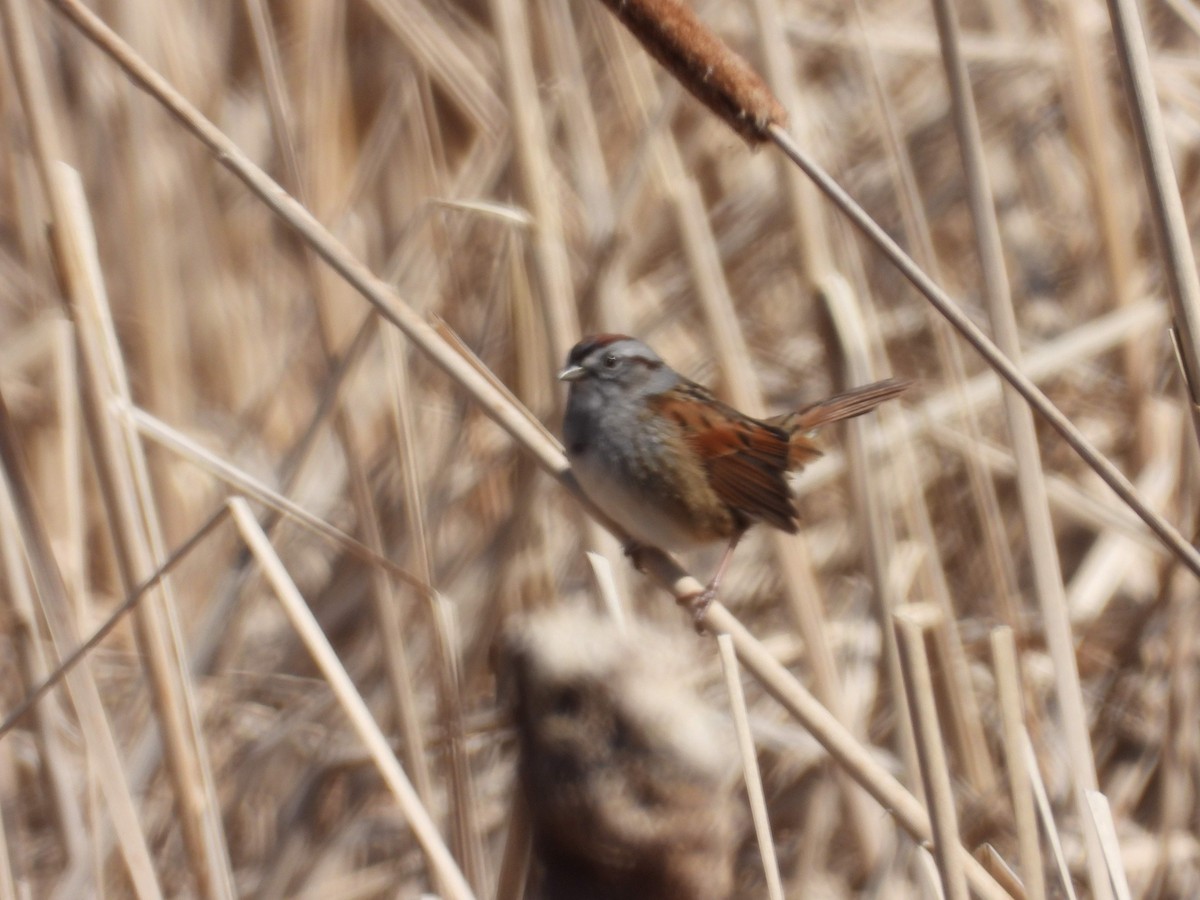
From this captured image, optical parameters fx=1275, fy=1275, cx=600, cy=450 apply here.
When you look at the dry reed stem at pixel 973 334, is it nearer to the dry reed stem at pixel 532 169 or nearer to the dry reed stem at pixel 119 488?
the dry reed stem at pixel 532 169

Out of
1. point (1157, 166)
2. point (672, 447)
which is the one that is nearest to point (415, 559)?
point (672, 447)

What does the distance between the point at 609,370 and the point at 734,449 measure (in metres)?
0.27

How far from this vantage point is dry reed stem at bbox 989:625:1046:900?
1.31 metres

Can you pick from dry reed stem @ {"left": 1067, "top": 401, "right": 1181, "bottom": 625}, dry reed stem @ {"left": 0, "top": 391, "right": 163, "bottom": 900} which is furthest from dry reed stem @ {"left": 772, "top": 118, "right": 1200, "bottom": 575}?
dry reed stem @ {"left": 1067, "top": 401, "right": 1181, "bottom": 625}

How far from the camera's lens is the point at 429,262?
107 inches

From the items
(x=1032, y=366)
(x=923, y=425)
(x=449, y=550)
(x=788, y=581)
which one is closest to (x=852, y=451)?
(x=788, y=581)

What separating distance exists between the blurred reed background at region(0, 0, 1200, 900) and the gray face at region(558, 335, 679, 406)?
0.04 metres

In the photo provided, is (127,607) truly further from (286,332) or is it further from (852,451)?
(286,332)

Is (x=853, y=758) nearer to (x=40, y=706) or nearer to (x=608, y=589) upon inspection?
(x=608, y=589)

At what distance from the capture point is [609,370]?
7.00ft

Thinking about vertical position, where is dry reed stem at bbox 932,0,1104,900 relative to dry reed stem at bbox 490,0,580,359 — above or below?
below

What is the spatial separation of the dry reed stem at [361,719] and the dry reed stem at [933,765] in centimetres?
49

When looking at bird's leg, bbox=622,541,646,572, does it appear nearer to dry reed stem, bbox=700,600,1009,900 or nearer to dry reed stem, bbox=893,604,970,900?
dry reed stem, bbox=700,600,1009,900

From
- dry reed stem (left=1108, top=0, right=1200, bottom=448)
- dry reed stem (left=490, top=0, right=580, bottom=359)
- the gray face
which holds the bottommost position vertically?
dry reed stem (left=1108, top=0, right=1200, bottom=448)
